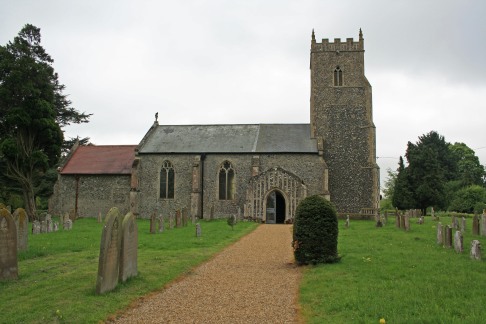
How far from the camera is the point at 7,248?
9320 millimetres

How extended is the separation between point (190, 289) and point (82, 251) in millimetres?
6669

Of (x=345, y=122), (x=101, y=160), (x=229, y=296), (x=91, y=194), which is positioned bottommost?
(x=229, y=296)

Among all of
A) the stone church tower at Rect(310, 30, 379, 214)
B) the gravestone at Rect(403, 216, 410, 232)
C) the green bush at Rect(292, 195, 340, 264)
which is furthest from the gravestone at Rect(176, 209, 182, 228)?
the green bush at Rect(292, 195, 340, 264)

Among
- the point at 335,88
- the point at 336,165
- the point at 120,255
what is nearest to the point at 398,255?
the point at 120,255

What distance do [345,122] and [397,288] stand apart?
26.0m

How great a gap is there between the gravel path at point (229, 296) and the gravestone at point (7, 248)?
11.5ft

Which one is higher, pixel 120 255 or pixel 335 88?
pixel 335 88

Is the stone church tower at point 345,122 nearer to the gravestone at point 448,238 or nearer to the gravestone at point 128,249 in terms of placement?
the gravestone at point 448,238

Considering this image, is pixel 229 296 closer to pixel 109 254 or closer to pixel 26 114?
pixel 109 254

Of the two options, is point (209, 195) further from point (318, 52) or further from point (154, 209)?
point (318, 52)

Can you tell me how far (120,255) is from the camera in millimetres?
8695

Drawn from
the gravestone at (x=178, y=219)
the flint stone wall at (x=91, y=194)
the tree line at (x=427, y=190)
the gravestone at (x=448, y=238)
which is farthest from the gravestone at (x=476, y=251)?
the tree line at (x=427, y=190)

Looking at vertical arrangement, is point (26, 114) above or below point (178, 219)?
above

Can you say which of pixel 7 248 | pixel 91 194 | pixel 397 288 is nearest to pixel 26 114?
pixel 91 194
